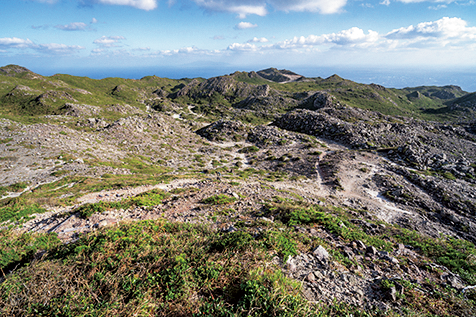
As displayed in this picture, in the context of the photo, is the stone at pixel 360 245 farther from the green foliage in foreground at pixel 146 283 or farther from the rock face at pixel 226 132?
the rock face at pixel 226 132

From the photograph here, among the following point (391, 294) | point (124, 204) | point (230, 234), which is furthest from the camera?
point (124, 204)

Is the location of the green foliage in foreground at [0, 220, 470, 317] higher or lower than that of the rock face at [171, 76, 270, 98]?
lower

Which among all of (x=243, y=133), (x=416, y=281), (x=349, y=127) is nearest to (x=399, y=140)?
(x=349, y=127)

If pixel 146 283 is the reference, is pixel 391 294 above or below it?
below

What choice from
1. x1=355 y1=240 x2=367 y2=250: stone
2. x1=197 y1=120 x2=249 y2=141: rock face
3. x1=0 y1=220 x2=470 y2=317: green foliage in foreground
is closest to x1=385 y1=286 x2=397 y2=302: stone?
x1=0 y1=220 x2=470 y2=317: green foliage in foreground

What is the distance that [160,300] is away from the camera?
5.37 m

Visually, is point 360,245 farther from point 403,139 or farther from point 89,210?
point 403,139

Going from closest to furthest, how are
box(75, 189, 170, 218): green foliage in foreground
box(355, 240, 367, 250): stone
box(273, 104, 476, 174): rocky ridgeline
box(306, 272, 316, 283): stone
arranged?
1. box(306, 272, 316, 283): stone
2. box(355, 240, 367, 250): stone
3. box(75, 189, 170, 218): green foliage in foreground
4. box(273, 104, 476, 174): rocky ridgeline

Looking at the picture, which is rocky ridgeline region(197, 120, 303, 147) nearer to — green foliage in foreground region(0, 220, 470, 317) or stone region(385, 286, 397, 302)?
stone region(385, 286, 397, 302)

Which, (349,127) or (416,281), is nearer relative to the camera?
(416,281)

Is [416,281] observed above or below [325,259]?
below

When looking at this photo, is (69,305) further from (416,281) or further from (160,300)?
(416,281)

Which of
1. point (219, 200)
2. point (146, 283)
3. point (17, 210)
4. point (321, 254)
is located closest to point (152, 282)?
point (146, 283)

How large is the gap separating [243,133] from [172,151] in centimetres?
2768
